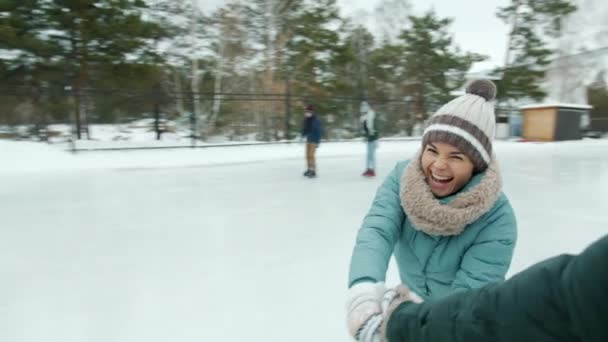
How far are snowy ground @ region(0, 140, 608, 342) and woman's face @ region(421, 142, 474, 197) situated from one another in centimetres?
125

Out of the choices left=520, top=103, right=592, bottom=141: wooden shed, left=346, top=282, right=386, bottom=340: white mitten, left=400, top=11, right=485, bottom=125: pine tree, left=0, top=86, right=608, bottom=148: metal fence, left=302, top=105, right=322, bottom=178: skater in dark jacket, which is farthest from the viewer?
left=400, top=11, right=485, bottom=125: pine tree

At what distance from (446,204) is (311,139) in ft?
20.4

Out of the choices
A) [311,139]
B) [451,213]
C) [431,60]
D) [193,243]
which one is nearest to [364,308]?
[451,213]

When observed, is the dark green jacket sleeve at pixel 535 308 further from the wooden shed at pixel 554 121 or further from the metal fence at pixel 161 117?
the wooden shed at pixel 554 121

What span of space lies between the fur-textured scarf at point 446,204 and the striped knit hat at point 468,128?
67mm

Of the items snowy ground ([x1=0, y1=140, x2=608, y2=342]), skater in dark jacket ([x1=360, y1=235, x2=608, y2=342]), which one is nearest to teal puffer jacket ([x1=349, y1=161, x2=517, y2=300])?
skater in dark jacket ([x1=360, y1=235, x2=608, y2=342])

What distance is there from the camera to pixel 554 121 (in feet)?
48.9

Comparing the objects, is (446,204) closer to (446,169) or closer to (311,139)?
(446,169)

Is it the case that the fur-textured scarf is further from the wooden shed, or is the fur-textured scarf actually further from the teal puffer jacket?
the wooden shed

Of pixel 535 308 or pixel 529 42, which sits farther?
pixel 529 42

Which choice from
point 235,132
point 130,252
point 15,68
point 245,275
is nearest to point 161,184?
point 130,252

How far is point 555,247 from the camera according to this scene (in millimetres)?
3387

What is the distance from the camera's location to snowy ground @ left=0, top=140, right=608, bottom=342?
2.22 m

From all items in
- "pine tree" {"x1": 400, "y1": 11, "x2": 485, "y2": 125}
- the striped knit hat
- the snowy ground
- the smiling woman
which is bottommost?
the snowy ground
